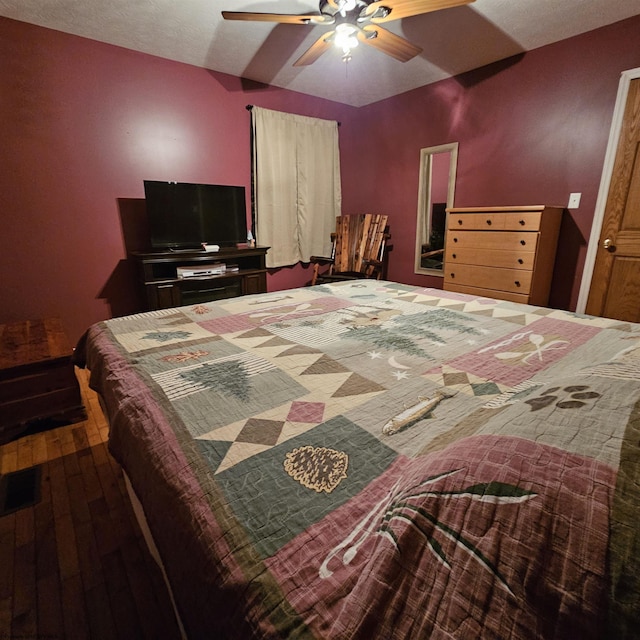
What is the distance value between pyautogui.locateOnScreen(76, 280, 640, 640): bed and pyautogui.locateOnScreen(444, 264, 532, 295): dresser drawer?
1741mm

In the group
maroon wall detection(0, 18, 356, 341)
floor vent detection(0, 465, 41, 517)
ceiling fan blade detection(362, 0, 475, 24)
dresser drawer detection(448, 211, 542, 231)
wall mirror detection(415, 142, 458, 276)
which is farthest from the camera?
wall mirror detection(415, 142, 458, 276)

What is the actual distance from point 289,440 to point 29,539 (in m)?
1.28

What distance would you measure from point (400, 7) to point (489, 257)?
1836 millimetres

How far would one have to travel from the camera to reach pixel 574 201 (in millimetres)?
2703

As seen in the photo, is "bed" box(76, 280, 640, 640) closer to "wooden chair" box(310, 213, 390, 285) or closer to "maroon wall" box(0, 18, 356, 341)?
"maroon wall" box(0, 18, 356, 341)

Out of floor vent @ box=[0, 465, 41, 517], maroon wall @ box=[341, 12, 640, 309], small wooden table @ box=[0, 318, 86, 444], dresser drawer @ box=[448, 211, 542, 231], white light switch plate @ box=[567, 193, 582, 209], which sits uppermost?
maroon wall @ box=[341, 12, 640, 309]

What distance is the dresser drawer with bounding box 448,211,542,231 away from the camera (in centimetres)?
258

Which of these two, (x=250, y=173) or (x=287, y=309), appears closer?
(x=287, y=309)

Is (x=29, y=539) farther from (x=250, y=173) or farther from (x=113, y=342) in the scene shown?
(x=250, y=173)

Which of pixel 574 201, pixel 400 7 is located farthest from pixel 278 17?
pixel 574 201

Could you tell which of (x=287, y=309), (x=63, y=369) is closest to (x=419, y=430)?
(x=287, y=309)

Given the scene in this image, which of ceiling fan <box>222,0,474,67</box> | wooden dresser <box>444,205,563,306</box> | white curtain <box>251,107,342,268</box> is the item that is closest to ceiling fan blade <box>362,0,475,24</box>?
ceiling fan <box>222,0,474,67</box>

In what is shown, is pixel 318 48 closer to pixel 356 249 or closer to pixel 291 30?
pixel 291 30

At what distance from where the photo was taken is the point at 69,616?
1009 mm
